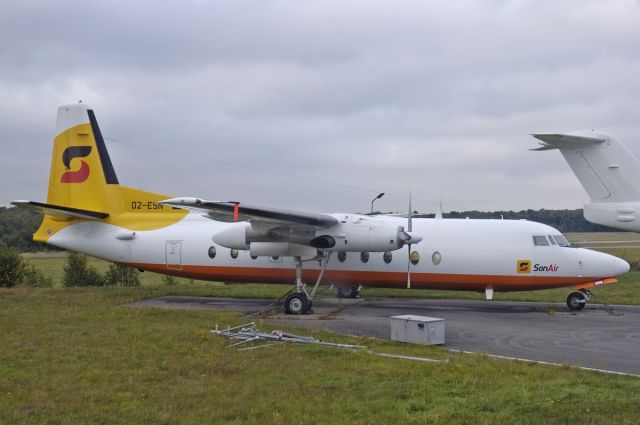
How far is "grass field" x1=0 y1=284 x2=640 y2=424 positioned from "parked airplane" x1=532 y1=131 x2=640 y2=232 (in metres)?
8.39

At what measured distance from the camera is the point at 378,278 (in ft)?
60.6

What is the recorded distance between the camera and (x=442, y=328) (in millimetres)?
12078

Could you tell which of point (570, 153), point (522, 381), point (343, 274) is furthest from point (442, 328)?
point (570, 153)

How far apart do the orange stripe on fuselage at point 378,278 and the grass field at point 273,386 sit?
586 cm

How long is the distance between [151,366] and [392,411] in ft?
14.9

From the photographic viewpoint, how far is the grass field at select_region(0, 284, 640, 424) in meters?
7.32

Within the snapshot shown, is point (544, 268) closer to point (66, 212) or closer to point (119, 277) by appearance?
point (66, 212)

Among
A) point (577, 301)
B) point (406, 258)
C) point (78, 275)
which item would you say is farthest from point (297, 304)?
point (78, 275)

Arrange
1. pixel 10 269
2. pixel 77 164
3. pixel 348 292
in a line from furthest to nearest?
1. pixel 10 269
2. pixel 77 164
3. pixel 348 292

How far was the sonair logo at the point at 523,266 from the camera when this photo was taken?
17562mm

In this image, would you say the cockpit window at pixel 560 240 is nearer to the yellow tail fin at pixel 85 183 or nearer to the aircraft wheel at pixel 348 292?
the aircraft wheel at pixel 348 292

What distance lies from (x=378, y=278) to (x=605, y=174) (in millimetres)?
7130

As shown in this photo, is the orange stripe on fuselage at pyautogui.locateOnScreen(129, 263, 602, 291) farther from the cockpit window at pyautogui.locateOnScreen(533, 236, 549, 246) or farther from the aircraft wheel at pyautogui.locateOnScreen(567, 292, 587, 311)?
the cockpit window at pyautogui.locateOnScreen(533, 236, 549, 246)

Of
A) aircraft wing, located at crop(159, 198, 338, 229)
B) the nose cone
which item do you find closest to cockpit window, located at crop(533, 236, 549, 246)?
the nose cone
